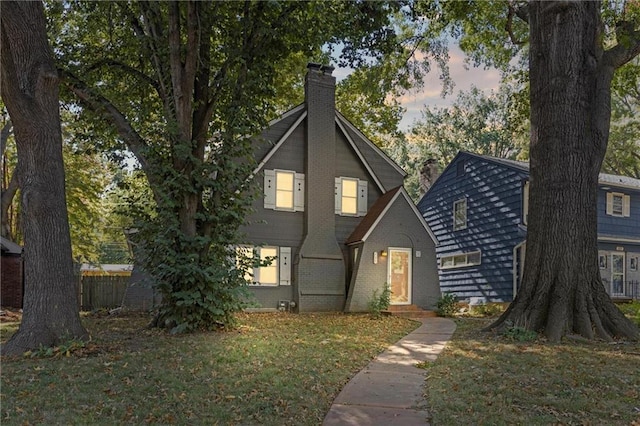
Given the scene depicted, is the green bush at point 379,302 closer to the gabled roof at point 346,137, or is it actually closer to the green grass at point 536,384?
the gabled roof at point 346,137

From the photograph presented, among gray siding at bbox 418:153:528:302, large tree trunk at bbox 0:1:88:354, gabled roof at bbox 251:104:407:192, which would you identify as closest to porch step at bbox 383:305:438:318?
gabled roof at bbox 251:104:407:192

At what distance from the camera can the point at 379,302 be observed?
48.2 ft

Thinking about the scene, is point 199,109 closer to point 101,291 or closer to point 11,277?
point 101,291

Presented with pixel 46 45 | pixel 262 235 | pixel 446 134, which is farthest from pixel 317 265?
pixel 446 134

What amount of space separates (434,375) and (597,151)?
18.9ft

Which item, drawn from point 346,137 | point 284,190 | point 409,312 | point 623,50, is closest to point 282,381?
point 623,50

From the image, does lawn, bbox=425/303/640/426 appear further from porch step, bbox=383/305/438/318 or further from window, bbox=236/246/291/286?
window, bbox=236/246/291/286

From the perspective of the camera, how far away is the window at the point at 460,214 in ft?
68.8

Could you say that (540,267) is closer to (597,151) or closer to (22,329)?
(597,151)

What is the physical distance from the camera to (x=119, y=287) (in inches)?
703

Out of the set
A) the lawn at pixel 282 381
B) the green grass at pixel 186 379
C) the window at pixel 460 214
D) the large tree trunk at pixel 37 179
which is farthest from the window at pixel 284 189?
the large tree trunk at pixel 37 179

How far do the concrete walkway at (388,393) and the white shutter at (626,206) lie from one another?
1538 centimetres

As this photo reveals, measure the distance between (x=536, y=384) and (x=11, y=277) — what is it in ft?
56.9

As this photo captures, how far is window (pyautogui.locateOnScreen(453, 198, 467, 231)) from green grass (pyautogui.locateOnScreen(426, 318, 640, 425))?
12827 millimetres
